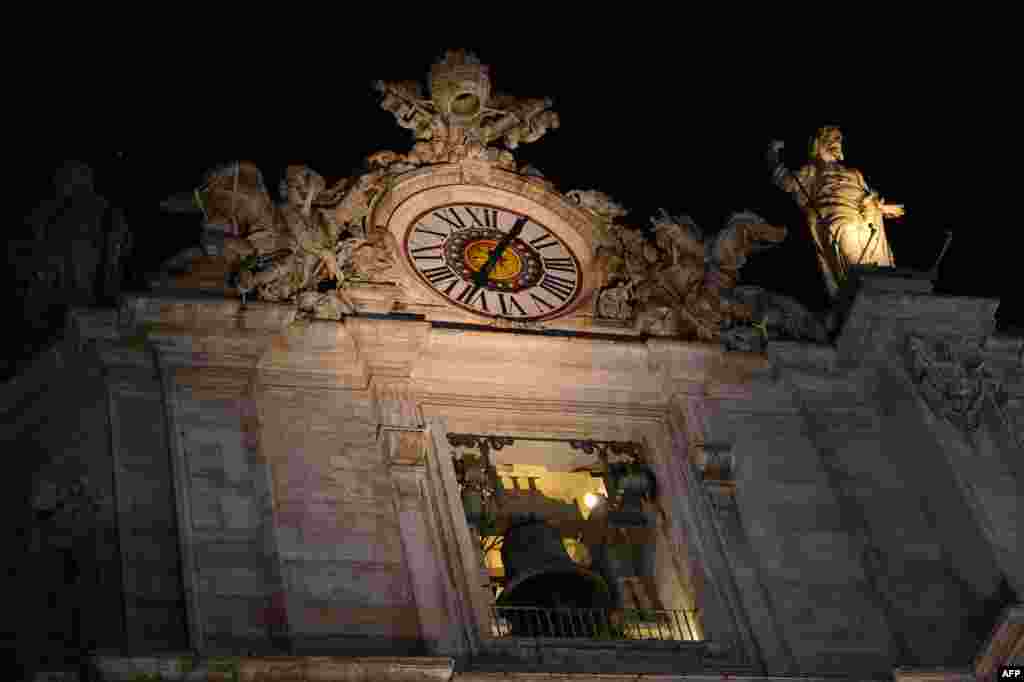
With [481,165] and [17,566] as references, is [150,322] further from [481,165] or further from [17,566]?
[481,165]

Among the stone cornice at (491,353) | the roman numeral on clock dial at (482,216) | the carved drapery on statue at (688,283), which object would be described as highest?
the roman numeral on clock dial at (482,216)

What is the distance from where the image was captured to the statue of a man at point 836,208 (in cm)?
2202

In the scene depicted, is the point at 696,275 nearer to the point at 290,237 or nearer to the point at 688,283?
the point at 688,283

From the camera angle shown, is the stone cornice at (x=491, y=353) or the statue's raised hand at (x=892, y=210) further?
the statue's raised hand at (x=892, y=210)

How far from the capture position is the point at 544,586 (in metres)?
17.9

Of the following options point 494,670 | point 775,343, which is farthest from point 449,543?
point 775,343

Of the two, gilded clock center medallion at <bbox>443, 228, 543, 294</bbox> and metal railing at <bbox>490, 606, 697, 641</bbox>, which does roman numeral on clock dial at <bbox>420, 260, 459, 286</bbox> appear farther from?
metal railing at <bbox>490, 606, 697, 641</bbox>

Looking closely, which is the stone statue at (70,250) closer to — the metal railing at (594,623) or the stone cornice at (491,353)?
the stone cornice at (491,353)

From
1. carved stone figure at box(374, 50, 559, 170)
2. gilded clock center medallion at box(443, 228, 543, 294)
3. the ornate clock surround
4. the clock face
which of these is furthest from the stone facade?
carved stone figure at box(374, 50, 559, 170)

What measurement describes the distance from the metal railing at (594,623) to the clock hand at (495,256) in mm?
3857

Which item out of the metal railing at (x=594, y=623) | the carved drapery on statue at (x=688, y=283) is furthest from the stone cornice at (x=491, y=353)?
the metal railing at (x=594, y=623)

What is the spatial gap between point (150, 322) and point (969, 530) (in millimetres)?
7100

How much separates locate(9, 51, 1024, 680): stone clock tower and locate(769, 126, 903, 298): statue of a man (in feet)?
2.34

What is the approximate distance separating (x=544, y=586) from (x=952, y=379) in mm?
4737
